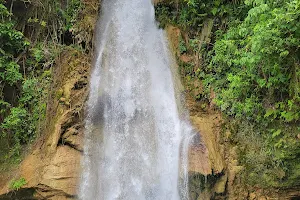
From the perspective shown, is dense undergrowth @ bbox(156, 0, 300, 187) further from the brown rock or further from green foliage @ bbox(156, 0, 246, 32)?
the brown rock

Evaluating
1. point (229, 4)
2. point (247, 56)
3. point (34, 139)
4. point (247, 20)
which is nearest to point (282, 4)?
point (247, 20)

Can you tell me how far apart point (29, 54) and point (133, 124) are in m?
3.76

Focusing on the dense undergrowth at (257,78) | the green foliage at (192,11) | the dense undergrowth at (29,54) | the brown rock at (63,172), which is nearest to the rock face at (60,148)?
the brown rock at (63,172)

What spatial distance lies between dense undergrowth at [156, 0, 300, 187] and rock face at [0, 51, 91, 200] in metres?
3.11

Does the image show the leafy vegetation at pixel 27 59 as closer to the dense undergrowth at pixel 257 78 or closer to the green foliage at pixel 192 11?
the green foliage at pixel 192 11

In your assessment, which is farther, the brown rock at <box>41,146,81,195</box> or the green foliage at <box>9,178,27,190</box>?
the green foliage at <box>9,178,27,190</box>

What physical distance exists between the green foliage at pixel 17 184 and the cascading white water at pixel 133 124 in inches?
53.2

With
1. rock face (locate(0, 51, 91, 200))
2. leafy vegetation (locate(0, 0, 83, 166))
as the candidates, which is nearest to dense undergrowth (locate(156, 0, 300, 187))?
rock face (locate(0, 51, 91, 200))

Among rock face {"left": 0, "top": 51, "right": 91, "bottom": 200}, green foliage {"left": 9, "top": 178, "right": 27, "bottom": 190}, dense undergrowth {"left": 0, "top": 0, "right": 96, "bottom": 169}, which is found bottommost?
green foliage {"left": 9, "top": 178, "right": 27, "bottom": 190}

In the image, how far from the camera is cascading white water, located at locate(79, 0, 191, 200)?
6.95m

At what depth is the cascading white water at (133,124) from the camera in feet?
22.8

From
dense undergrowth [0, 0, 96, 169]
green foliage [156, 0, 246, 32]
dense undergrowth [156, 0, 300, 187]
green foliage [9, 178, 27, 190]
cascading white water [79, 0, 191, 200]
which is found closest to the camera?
→ dense undergrowth [156, 0, 300, 187]

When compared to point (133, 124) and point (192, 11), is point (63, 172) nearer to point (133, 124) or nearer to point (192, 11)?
point (133, 124)

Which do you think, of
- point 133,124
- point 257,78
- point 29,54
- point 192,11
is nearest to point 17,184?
point 133,124
